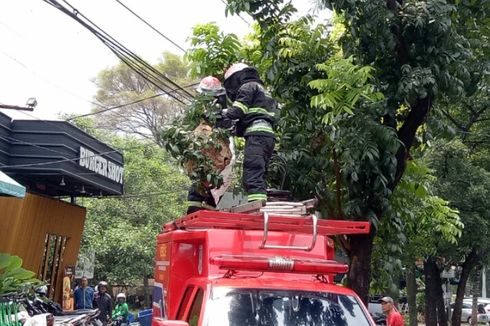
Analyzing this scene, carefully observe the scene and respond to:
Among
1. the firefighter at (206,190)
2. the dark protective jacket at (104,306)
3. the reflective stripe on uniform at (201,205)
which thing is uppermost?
the firefighter at (206,190)

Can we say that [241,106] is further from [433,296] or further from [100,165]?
[433,296]

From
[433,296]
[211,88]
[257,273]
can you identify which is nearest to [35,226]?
[211,88]

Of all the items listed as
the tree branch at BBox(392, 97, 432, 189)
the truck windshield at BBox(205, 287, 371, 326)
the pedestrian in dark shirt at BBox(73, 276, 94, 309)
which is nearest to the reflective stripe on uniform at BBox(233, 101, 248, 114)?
the truck windshield at BBox(205, 287, 371, 326)

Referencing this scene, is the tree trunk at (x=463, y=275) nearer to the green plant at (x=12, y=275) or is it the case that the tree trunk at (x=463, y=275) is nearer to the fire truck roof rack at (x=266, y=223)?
the green plant at (x=12, y=275)

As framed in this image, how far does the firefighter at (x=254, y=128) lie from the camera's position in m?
6.69

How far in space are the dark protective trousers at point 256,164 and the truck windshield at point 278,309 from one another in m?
1.51

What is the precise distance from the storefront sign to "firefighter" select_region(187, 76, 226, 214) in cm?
956

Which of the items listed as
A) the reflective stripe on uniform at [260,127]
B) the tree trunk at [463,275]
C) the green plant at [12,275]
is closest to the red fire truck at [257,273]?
the reflective stripe on uniform at [260,127]

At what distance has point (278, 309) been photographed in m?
5.08

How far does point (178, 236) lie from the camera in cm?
614

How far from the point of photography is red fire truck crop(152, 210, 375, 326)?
16.6 feet

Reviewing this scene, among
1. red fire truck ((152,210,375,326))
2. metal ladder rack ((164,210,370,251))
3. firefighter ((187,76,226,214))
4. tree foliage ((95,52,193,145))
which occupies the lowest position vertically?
red fire truck ((152,210,375,326))

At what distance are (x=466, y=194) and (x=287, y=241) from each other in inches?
489

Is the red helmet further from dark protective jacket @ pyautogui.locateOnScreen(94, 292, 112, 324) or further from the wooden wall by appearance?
dark protective jacket @ pyautogui.locateOnScreen(94, 292, 112, 324)
